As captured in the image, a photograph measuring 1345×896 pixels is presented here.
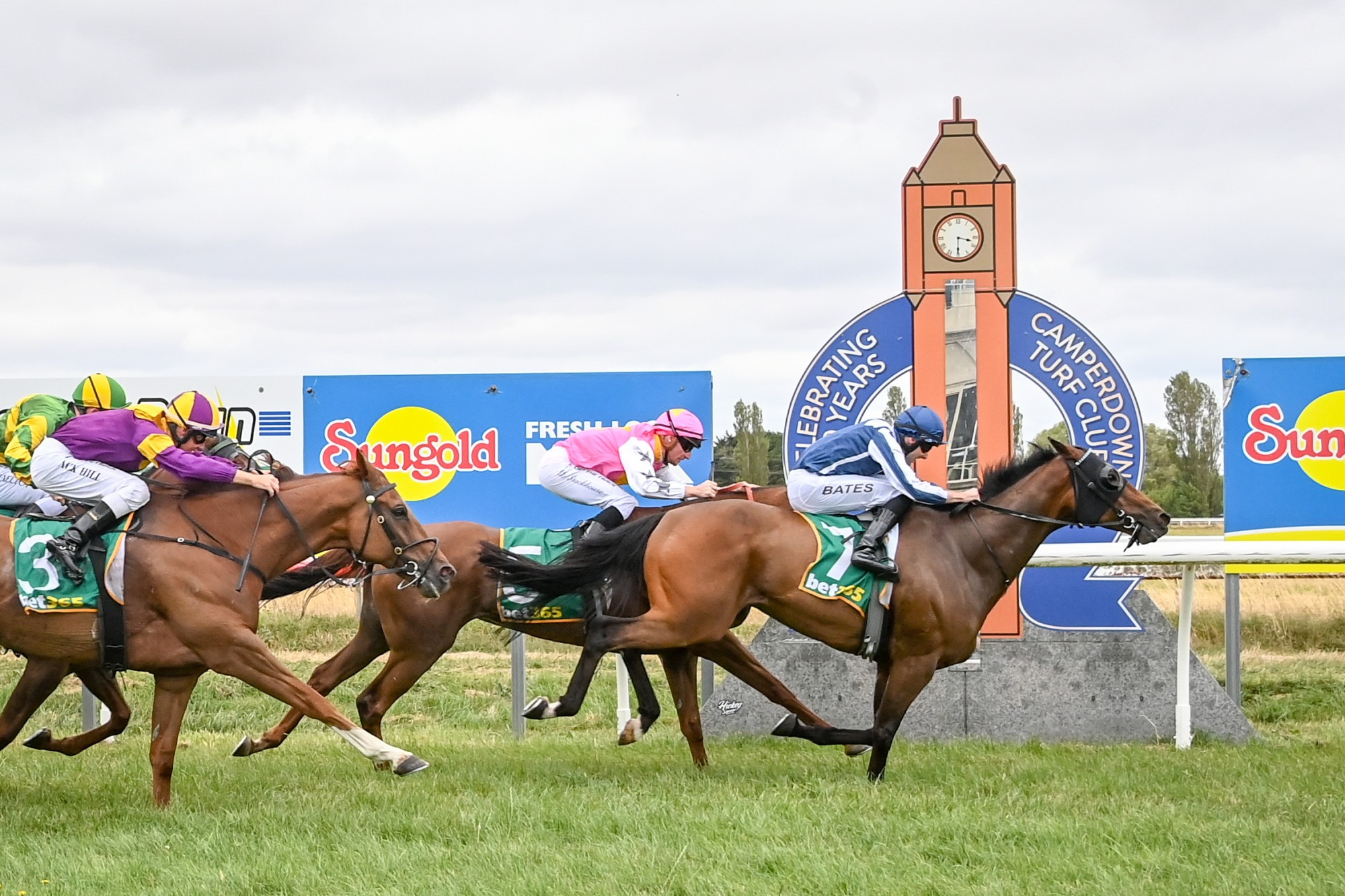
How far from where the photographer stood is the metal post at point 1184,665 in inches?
340

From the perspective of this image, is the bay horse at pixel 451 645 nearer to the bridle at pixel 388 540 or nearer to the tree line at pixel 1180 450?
the bridle at pixel 388 540

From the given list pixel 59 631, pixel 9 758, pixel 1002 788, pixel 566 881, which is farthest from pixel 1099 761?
pixel 9 758

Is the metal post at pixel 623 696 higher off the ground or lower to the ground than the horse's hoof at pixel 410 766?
lower

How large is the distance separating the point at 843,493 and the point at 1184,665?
106 inches

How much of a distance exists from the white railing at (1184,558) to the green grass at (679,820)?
419 mm

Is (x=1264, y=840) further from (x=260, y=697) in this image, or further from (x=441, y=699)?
(x=260, y=697)

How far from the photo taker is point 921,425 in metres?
7.57

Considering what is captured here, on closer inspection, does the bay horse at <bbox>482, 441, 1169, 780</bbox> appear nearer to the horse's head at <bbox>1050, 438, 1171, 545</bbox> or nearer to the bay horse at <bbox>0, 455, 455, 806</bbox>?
the horse's head at <bbox>1050, 438, 1171, 545</bbox>

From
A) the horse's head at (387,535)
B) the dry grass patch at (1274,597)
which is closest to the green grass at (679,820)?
the horse's head at (387,535)

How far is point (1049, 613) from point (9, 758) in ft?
21.0

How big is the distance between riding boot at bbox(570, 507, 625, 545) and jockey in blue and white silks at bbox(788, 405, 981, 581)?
948mm

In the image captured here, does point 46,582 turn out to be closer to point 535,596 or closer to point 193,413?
point 193,413

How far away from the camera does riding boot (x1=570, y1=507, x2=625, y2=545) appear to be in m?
7.70

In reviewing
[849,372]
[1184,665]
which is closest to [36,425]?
[849,372]
